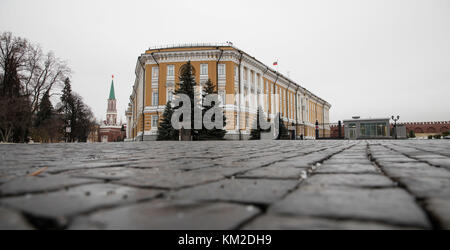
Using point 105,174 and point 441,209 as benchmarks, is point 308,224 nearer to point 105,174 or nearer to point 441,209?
point 441,209

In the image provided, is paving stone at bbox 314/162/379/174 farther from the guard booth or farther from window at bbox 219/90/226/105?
the guard booth

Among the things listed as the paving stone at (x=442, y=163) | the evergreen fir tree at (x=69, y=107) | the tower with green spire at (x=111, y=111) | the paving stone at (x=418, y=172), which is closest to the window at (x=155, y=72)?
the evergreen fir tree at (x=69, y=107)

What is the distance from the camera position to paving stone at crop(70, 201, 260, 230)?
2.88 feet

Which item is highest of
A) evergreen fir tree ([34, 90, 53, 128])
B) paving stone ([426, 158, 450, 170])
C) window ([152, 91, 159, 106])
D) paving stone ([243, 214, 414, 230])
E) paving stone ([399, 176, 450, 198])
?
window ([152, 91, 159, 106])

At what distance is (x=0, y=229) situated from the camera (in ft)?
2.79

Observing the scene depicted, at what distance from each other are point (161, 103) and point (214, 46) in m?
8.99

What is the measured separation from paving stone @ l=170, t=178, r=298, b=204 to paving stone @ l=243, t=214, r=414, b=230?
0.85ft

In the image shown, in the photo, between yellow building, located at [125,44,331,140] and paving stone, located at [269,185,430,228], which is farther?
yellow building, located at [125,44,331,140]

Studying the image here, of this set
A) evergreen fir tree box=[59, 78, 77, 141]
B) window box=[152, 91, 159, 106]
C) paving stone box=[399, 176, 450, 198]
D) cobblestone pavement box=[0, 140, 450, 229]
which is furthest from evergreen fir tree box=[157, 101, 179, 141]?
evergreen fir tree box=[59, 78, 77, 141]

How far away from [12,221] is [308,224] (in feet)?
3.28

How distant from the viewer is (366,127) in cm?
4447

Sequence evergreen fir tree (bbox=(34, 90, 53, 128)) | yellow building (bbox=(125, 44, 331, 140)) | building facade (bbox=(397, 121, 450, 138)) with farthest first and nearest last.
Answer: building facade (bbox=(397, 121, 450, 138)) → evergreen fir tree (bbox=(34, 90, 53, 128)) → yellow building (bbox=(125, 44, 331, 140))

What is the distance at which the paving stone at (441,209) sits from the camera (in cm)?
88
